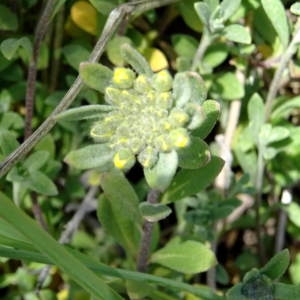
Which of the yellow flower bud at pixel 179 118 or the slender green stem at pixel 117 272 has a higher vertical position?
the yellow flower bud at pixel 179 118

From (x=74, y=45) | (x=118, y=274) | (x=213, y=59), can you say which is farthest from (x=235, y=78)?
(x=118, y=274)

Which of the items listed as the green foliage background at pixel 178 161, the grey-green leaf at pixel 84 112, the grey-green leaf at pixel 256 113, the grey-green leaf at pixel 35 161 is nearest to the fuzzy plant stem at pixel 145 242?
the green foliage background at pixel 178 161

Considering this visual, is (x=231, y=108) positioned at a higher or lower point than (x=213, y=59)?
lower

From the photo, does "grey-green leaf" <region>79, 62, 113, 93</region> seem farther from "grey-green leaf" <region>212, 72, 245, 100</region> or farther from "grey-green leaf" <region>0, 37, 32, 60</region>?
"grey-green leaf" <region>212, 72, 245, 100</region>

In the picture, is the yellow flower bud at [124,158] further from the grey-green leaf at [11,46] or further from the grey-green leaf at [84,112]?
the grey-green leaf at [11,46]

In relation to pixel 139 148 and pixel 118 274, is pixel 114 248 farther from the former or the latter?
pixel 139 148
